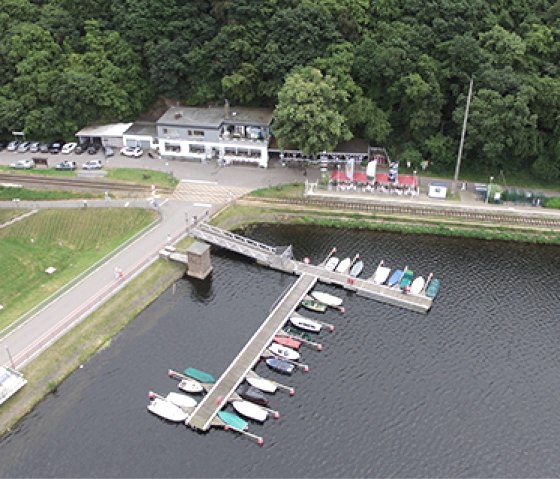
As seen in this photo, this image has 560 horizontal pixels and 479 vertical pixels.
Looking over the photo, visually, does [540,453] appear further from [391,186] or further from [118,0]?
[118,0]

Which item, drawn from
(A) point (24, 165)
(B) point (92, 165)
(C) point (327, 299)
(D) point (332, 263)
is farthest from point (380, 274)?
(A) point (24, 165)

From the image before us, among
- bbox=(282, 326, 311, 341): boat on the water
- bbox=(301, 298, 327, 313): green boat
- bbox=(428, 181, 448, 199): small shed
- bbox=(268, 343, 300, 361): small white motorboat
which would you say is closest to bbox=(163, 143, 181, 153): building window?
bbox=(428, 181, 448, 199): small shed

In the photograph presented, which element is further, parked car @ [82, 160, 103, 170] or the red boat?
parked car @ [82, 160, 103, 170]

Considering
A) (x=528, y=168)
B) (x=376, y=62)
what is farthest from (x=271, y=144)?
(x=528, y=168)

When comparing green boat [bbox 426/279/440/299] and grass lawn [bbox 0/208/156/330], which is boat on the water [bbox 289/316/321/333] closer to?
green boat [bbox 426/279/440/299]

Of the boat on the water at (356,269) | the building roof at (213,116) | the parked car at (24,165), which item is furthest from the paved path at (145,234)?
the boat on the water at (356,269)

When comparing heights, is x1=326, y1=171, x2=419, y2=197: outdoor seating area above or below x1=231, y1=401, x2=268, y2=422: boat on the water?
above

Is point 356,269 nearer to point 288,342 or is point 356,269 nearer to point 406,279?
point 406,279
